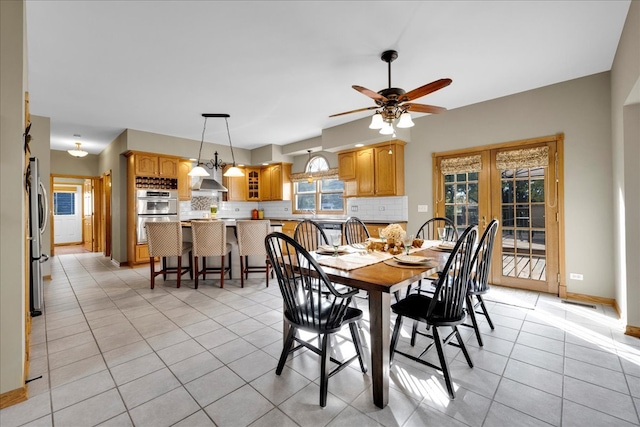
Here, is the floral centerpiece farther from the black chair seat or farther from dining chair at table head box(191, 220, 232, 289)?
dining chair at table head box(191, 220, 232, 289)

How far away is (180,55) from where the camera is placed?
2.98m

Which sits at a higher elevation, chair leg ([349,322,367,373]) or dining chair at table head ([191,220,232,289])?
dining chair at table head ([191,220,232,289])

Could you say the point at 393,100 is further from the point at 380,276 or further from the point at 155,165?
the point at 155,165

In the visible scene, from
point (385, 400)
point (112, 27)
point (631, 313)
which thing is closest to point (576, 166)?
point (631, 313)

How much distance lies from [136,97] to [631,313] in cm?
606

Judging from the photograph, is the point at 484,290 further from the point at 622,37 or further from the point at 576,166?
the point at 622,37

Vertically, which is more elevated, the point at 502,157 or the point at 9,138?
the point at 502,157

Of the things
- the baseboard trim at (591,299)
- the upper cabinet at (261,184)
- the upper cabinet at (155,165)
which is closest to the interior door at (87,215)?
the upper cabinet at (155,165)

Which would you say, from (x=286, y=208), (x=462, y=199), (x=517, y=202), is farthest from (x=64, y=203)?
(x=517, y=202)

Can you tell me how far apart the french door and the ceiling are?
2.70 feet

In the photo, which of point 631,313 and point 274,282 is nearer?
point 631,313

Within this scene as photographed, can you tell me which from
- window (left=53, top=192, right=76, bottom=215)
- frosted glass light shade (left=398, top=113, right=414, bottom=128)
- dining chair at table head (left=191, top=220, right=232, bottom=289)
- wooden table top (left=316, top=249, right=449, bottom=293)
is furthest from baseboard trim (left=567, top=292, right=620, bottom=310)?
window (left=53, top=192, right=76, bottom=215)

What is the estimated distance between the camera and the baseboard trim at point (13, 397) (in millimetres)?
1757

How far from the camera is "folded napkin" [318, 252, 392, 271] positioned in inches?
79.2
